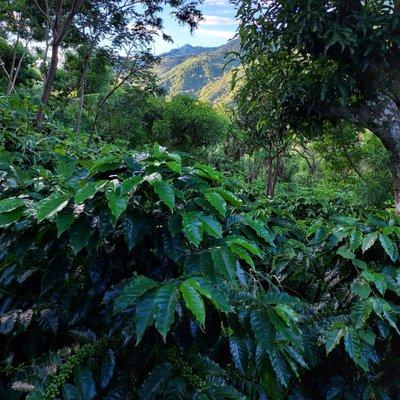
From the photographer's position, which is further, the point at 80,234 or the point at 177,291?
the point at 80,234

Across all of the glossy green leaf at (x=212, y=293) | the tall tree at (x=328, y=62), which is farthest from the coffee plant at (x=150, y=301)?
the tall tree at (x=328, y=62)

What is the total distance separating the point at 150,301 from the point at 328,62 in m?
4.82

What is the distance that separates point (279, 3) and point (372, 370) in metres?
4.50

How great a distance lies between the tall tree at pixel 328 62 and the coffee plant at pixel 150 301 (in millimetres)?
3534

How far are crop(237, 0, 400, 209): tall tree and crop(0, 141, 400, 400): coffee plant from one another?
3.53 m

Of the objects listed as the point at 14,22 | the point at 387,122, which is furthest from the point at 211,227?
the point at 14,22

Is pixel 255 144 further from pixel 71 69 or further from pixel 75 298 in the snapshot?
pixel 75 298

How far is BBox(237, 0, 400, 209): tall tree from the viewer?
162 inches

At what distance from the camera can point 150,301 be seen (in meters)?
0.77

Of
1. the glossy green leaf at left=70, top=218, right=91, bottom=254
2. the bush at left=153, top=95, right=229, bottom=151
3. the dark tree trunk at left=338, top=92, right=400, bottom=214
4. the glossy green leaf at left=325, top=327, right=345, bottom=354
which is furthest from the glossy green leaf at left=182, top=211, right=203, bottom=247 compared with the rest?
the bush at left=153, top=95, right=229, bottom=151

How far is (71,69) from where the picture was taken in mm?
13250

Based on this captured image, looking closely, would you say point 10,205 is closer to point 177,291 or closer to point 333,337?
point 177,291

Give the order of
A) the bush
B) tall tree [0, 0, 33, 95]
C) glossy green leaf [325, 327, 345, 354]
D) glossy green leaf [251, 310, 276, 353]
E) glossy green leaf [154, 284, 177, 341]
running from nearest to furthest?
glossy green leaf [154, 284, 177, 341] < glossy green leaf [251, 310, 276, 353] < glossy green leaf [325, 327, 345, 354] < tall tree [0, 0, 33, 95] < the bush

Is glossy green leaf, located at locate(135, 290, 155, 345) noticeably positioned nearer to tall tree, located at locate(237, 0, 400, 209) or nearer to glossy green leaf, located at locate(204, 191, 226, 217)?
glossy green leaf, located at locate(204, 191, 226, 217)
